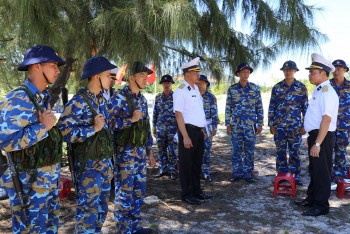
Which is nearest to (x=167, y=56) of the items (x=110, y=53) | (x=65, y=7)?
(x=110, y=53)

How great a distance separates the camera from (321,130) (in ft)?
10.9

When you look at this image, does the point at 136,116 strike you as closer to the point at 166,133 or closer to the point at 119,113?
the point at 119,113

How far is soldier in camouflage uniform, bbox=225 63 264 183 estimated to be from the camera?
4.70m

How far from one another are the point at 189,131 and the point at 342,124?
7.25ft

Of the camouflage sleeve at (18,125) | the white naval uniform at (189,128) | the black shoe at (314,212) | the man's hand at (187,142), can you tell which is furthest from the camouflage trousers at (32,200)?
the black shoe at (314,212)

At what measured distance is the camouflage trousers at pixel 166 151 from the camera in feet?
16.8

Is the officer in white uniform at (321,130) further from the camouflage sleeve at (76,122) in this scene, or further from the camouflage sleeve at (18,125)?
the camouflage sleeve at (18,125)

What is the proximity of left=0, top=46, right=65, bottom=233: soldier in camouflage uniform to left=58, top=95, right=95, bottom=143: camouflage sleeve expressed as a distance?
0.14 m

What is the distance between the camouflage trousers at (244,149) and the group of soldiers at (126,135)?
14mm

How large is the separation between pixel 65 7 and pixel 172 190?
8.31 ft

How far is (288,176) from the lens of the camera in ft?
13.3

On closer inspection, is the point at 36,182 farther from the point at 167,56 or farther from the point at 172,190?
the point at 172,190

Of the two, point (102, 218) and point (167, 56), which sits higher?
point (167, 56)

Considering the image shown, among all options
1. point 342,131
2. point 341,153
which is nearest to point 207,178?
point 341,153
